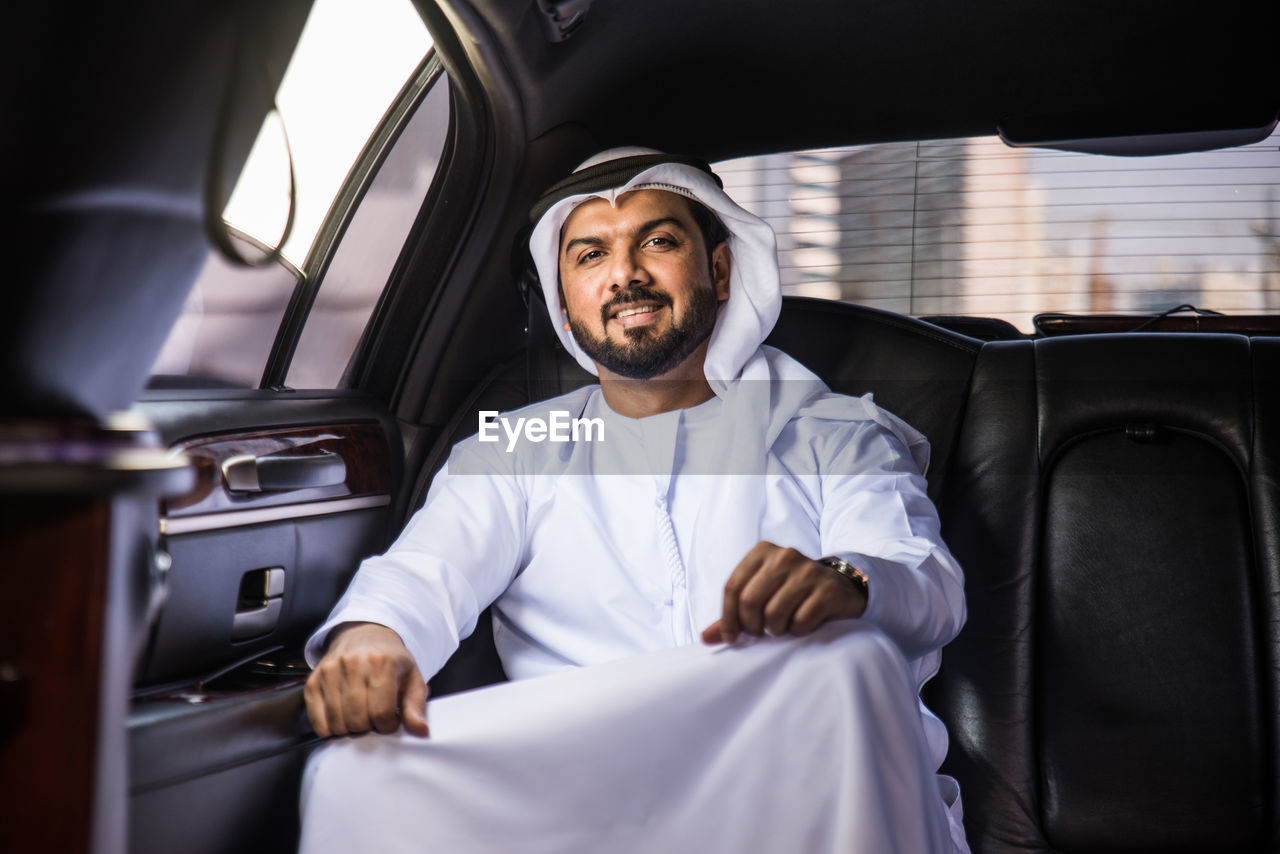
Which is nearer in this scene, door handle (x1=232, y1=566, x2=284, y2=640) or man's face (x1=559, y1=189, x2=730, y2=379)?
door handle (x1=232, y1=566, x2=284, y2=640)

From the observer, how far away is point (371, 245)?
1.82 m

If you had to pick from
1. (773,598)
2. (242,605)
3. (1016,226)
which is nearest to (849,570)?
(773,598)

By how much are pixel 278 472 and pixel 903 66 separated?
4.43ft

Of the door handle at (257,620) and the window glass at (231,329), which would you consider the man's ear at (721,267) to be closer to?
the window glass at (231,329)

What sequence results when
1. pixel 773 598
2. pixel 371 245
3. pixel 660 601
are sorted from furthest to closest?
pixel 371 245
pixel 660 601
pixel 773 598

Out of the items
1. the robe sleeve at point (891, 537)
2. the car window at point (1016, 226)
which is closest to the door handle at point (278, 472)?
the robe sleeve at point (891, 537)

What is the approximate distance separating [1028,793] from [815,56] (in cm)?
132

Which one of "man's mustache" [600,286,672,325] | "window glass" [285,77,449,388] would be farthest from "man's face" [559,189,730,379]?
"window glass" [285,77,449,388]

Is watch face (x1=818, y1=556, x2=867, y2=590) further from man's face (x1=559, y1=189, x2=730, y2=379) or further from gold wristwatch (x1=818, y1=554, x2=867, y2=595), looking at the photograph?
man's face (x1=559, y1=189, x2=730, y2=379)

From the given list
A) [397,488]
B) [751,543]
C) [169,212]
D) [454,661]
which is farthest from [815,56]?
[169,212]

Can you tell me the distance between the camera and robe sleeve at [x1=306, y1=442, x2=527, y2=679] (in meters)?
1.37

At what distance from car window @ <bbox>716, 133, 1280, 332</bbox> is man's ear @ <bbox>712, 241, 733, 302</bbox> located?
0.32 meters

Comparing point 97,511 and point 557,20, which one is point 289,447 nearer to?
point 557,20

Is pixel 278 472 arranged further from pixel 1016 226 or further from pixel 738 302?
pixel 1016 226
